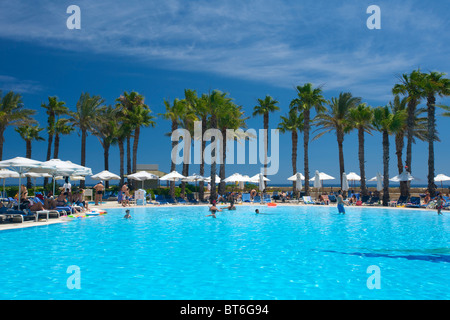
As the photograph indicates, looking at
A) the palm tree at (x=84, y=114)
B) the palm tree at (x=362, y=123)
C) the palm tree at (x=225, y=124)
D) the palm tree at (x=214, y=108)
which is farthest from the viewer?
the palm tree at (x=84, y=114)

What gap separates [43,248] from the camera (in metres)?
10.8

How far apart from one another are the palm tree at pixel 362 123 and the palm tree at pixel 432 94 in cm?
624

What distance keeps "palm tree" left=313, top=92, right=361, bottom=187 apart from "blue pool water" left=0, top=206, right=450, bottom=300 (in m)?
27.6

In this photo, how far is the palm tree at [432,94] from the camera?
2980cm

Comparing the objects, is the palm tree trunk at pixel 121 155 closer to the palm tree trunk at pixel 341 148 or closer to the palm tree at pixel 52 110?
the palm tree at pixel 52 110

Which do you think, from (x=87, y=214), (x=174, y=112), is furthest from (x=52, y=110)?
(x=87, y=214)

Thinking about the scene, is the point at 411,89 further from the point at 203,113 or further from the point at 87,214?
the point at 87,214

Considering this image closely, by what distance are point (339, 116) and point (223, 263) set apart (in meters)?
36.2

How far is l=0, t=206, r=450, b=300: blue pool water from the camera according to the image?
6.85m

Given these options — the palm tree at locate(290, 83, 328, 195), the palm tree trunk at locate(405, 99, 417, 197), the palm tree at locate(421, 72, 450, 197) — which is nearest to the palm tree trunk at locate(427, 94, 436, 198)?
the palm tree at locate(421, 72, 450, 197)

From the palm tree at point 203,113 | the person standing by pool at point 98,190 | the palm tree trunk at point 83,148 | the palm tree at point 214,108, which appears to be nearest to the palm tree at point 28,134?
the palm tree trunk at point 83,148

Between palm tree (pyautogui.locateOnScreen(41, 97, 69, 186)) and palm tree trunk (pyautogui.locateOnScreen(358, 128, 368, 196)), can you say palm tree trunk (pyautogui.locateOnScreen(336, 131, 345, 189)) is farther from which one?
palm tree (pyautogui.locateOnScreen(41, 97, 69, 186))
